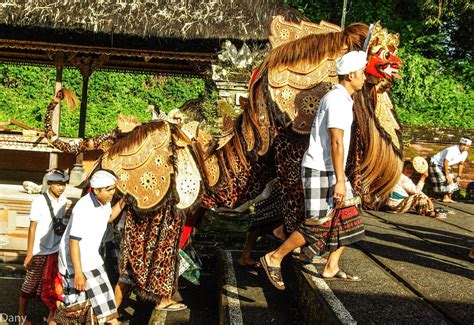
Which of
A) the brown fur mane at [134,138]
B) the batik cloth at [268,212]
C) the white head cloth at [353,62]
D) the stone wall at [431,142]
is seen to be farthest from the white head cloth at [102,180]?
the stone wall at [431,142]

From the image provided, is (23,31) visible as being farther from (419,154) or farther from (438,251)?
(419,154)

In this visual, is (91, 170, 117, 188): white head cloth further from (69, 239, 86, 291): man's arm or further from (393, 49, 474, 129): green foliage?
(393, 49, 474, 129): green foliage

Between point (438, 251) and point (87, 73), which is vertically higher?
point (87, 73)

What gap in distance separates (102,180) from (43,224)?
3.64ft

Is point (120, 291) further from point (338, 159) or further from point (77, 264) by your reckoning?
point (338, 159)

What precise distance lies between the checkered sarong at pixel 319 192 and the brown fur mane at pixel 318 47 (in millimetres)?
997

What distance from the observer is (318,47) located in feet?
14.2

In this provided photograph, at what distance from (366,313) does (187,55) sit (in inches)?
245

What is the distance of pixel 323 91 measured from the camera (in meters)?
4.24

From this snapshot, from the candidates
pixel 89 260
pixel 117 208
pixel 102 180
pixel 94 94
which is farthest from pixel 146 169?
pixel 94 94

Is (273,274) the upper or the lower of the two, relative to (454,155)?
lower

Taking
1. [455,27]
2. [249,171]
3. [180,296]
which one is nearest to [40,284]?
[180,296]

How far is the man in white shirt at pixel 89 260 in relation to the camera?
4.14m

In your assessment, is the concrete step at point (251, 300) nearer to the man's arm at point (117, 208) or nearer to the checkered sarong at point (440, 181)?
the man's arm at point (117, 208)
